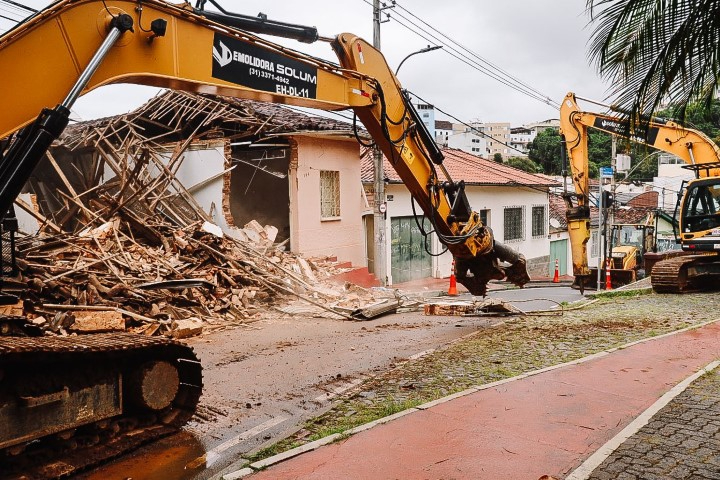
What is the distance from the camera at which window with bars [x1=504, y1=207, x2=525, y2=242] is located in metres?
31.9

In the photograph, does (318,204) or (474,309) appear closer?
(474,309)

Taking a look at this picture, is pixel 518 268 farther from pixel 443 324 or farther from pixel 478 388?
pixel 478 388

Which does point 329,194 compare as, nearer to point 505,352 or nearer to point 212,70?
point 505,352

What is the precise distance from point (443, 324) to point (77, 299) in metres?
6.51

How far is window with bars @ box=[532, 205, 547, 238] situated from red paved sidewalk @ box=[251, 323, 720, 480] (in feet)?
89.4

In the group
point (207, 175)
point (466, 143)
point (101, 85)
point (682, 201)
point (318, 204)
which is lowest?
point (682, 201)

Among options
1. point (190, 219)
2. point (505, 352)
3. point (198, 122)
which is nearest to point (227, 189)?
point (190, 219)

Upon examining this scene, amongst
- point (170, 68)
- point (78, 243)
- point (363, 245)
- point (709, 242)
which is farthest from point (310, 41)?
point (363, 245)

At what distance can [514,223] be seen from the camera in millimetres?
32531

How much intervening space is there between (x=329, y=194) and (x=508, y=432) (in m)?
15.2

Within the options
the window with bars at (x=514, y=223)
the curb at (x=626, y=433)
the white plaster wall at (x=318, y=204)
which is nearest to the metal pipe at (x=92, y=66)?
the curb at (x=626, y=433)

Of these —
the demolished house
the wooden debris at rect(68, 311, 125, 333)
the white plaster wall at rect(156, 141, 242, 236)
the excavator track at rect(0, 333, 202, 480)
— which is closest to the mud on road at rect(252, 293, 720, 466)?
the excavator track at rect(0, 333, 202, 480)

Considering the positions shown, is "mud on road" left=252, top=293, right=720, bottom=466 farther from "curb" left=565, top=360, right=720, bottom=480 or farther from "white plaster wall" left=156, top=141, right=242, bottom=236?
"white plaster wall" left=156, top=141, right=242, bottom=236

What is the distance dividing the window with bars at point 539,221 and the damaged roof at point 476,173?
1.41 m
